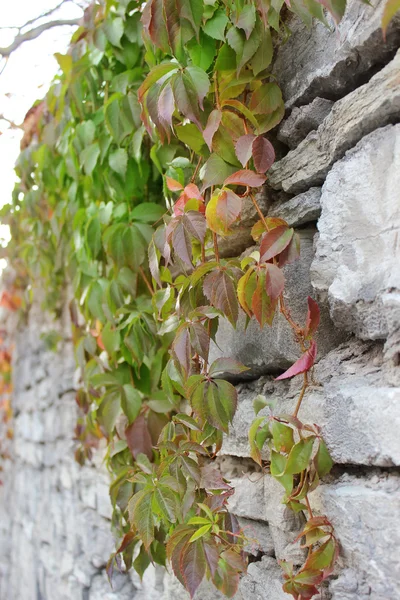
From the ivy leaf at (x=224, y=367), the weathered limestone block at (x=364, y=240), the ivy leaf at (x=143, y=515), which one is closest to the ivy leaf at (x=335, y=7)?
the weathered limestone block at (x=364, y=240)

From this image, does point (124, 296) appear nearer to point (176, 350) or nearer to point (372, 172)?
point (176, 350)

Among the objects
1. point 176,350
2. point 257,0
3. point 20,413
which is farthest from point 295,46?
point 20,413

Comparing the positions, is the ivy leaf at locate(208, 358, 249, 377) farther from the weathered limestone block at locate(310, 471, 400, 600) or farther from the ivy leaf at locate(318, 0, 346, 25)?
the ivy leaf at locate(318, 0, 346, 25)

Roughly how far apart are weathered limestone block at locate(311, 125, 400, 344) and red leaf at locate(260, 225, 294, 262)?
6 cm

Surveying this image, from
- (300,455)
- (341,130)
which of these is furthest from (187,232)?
(300,455)

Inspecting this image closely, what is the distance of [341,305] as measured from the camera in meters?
0.92

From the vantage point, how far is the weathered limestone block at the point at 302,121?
3.35 feet

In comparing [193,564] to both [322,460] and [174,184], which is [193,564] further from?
[174,184]

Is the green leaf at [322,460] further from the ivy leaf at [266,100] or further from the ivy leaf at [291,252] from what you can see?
the ivy leaf at [266,100]

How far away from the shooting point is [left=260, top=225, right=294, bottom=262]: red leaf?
95 cm

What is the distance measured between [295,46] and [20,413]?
2539 millimetres

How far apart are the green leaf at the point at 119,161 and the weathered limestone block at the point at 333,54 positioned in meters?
0.49

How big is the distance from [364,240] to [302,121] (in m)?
0.28

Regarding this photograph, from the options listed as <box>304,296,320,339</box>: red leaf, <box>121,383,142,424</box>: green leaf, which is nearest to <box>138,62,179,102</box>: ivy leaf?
<box>304,296,320,339</box>: red leaf
